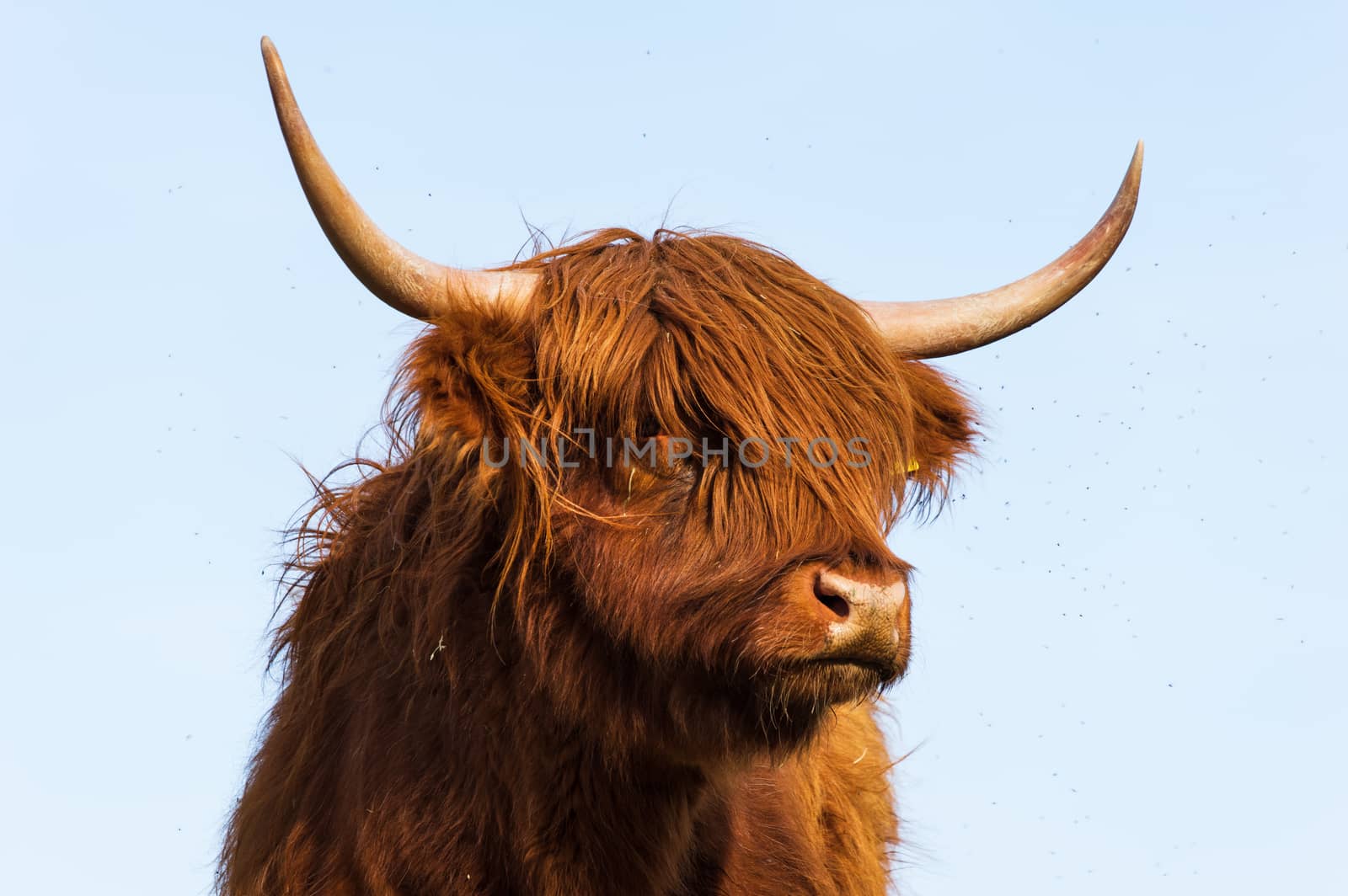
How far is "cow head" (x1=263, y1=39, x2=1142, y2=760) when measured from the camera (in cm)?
368

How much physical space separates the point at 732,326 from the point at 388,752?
1.32 metres

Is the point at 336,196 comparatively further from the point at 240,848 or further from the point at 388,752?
the point at 240,848

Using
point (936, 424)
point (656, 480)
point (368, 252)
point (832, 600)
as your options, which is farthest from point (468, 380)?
point (936, 424)

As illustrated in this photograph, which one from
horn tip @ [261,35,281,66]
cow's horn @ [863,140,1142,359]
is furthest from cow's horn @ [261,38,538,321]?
cow's horn @ [863,140,1142,359]

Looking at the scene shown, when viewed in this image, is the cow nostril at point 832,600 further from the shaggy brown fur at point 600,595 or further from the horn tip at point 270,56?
the horn tip at point 270,56

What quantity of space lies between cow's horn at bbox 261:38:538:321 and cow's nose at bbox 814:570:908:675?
1.07 m

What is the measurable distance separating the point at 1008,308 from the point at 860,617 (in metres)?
1.32

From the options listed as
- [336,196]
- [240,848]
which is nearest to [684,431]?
[336,196]

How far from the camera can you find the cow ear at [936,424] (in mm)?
4504

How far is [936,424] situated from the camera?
4.57 m

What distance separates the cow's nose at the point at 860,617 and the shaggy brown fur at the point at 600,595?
56 millimetres

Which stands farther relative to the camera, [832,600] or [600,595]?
[600,595]

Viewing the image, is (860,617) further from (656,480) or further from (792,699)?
(656,480)

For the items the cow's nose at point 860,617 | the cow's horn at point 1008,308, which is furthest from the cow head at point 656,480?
the cow's horn at point 1008,308
